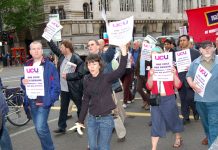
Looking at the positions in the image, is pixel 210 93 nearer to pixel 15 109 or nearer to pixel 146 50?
pixel 146 50

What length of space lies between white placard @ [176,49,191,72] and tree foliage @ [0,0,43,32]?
127 feet

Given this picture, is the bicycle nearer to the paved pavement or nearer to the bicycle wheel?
the bicycle wheel

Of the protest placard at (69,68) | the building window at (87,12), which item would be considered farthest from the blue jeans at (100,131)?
the building window at (87,12)

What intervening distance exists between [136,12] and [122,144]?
168 feet

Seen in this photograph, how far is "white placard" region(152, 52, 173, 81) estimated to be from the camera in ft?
18.6

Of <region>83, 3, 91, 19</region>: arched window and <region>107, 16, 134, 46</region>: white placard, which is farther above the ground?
<region>83, 3, 91, 19</region>: arched window

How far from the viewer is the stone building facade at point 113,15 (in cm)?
4791

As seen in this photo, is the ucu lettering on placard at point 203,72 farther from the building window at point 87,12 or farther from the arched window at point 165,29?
the arched window at point 165,29

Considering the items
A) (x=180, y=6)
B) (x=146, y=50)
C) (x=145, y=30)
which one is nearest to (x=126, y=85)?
(x=146, y=50)

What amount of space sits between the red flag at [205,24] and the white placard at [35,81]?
337cm

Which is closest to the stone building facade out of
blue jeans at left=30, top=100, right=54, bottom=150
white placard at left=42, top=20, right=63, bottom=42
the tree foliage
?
the tree foliage

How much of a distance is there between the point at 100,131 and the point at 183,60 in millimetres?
3098

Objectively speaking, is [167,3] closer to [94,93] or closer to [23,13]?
[23,13]

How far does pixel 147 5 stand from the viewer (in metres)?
59.7
